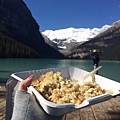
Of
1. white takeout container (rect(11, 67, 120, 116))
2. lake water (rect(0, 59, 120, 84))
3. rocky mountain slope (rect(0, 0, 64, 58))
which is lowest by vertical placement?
lake water (rect(0, 59, 120, 84))

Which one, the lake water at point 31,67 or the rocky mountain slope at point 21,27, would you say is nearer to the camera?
the lake water at point 31,67

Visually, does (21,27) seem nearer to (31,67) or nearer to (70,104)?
(31,67)

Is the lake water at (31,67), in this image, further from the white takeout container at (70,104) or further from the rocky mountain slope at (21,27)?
the rocky mountain slope at (21,27)

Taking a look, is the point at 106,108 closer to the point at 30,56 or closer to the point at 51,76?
the point at 51,76

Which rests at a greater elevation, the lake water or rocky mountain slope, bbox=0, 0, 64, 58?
rocky mountain slope, bbox=0, 0, 64, 58

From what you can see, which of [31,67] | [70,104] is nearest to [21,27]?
[31,67]

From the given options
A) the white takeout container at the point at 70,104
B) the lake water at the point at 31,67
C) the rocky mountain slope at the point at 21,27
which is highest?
the rocky mountain slope at the point at 21,27

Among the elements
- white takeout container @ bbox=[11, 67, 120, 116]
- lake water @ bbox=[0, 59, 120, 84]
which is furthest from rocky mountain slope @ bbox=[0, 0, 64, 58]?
white takeout container @ bbox=[11, 67, 120, 116]

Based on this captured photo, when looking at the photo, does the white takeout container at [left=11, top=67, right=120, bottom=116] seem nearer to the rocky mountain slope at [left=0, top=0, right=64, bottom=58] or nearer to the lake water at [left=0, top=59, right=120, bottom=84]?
the lake water at [left=0, top=59, right=120, bottom=84]

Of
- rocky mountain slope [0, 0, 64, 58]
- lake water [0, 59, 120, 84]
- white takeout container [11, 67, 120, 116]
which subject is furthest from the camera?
rocky mountain slope [0, 0, 64, 58]

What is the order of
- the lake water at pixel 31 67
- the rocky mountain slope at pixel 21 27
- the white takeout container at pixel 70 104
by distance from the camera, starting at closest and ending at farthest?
the white takeout container at pixel 70 104
the lake water at pixel 31 67
the rocky mountain slope at pixel 21 27

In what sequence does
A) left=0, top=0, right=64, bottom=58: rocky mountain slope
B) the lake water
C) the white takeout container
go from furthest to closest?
1. left=0, top=0, right=64, bottom=58: rocky mountain slope
2. the lake water
3. the white takeout container

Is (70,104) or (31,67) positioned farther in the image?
(31,67)

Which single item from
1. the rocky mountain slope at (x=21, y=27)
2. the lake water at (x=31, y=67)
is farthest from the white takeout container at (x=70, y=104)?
the rocky mountain slope at (x=21, y=27)
